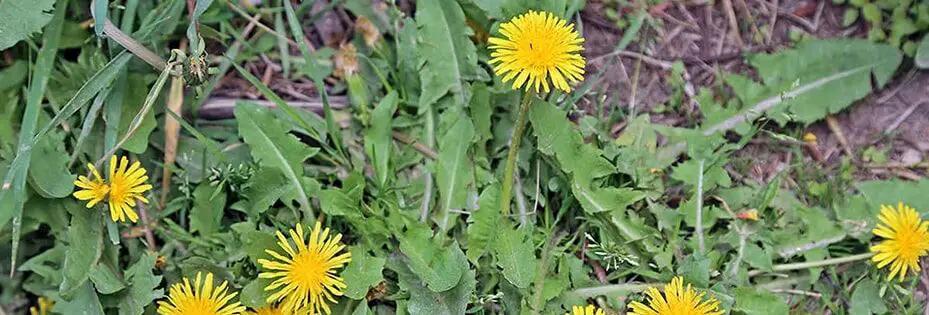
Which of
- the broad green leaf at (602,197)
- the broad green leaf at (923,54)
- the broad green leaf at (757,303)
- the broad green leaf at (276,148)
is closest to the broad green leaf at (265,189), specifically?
the broad green leaf at (276,148)

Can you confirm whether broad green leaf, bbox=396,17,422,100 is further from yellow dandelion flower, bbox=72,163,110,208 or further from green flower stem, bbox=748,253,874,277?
green flower stem, bbox=748,253,874,277

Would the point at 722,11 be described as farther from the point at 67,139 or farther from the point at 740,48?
the point at 67,139

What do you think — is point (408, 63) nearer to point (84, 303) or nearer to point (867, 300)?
point (84, 303)

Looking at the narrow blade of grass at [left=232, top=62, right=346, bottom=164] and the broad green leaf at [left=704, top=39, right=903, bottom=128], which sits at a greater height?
the narrow blade of grass at [left=232, top=62, right=346, bottom=164]

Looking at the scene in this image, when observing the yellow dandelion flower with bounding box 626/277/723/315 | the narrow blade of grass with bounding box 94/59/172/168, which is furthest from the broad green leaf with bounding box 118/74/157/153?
the yellow dandelion flower with bounding box 626/277/723/315

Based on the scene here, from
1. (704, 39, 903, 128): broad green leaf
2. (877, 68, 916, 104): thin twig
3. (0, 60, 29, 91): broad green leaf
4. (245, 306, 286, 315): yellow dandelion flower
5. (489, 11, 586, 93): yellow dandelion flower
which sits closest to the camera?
(489, 11, 586, 93): yellow dandelion flower

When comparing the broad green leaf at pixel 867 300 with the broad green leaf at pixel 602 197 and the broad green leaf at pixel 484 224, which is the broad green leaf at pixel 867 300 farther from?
the broad green leaf at pixel 484 224

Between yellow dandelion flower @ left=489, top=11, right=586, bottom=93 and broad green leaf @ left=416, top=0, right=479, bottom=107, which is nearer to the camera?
yellow dandelion flower @ left=489, top=11, right=586, bottom=93

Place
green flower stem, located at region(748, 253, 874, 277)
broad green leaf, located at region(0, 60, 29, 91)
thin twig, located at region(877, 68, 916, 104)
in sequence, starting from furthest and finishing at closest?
1. thin twig, located at region(877, 68, 916, 104)
2. broad green leaf, located at region(0, 60, 29, 91)
3. green flower stem, located at region(748, 253, 874, 277)
